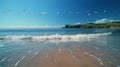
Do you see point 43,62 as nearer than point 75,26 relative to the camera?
Yes

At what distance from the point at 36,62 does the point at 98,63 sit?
3339mm

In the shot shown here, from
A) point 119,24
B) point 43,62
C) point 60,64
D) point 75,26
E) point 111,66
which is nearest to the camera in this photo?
point 111,66

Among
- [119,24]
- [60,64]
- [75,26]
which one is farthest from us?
[75,26]

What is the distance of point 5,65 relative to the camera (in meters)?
10.6

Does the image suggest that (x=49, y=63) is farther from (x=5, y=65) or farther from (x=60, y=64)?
(x=5, y=65)

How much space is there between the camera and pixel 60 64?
10711 mm

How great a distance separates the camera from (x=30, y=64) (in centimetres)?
1088

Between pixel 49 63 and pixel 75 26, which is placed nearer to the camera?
pixel 49 63

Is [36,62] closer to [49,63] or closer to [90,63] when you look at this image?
[49,63]

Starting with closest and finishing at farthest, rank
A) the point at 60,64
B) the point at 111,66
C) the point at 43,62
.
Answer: the point at 111,66 → the point at 60,64 → the point at 43,62

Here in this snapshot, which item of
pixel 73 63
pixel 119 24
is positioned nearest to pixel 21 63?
pixel 73 63

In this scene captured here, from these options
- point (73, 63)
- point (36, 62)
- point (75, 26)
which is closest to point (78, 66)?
point (73, 63)

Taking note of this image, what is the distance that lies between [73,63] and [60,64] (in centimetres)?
76

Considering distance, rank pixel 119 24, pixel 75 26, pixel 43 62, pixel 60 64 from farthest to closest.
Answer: pixel 75 26, pixel 119 24, pixel 43 62, pixel 60 64
